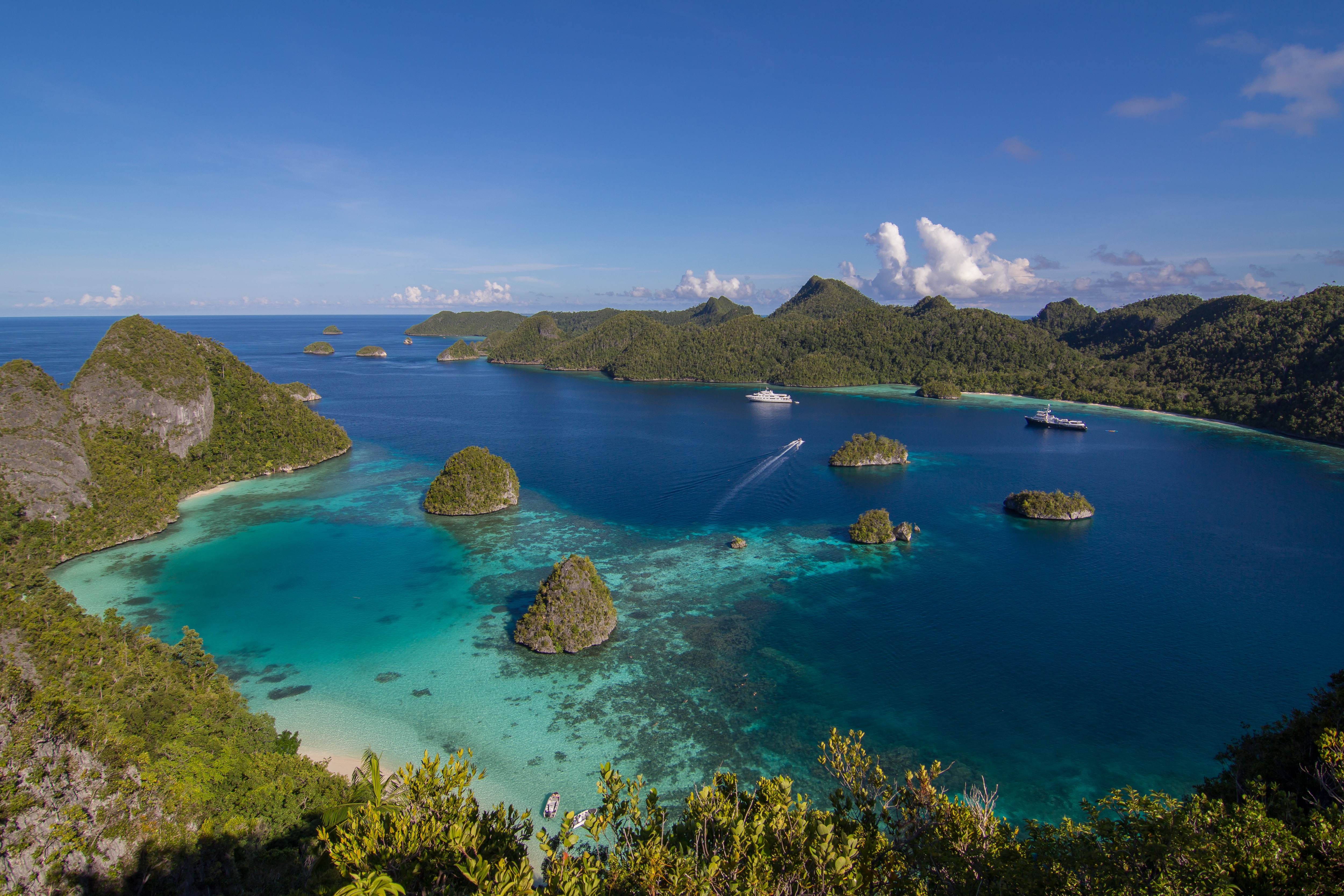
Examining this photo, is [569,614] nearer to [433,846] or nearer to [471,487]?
[433,846]

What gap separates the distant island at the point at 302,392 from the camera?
131625mm

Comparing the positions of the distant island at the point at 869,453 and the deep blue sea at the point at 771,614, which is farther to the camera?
the distant island at the point at 869,453

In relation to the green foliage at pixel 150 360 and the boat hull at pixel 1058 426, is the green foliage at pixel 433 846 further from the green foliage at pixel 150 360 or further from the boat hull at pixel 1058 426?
the boat hull at pixel 1058 426

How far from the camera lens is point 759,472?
294 ft

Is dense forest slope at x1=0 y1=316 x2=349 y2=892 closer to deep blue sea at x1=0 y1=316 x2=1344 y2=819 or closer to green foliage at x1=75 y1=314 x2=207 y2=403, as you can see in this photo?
deep blue sea at x1=0 y1=316 x2=1344 y2=819

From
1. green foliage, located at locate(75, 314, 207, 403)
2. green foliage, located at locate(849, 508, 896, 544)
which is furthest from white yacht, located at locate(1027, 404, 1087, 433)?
green foliage, located at locate(75, 314, 207, 403)

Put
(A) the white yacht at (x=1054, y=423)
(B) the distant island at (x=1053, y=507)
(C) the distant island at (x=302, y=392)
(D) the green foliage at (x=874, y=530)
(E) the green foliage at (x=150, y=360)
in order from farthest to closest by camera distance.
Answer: (C) the distant island at (x=302, y=392) < (A) the white yacht at (x=1054, y=423) < (E) the green foliage at (x=150, y=360) < (B) the distant island at (x=1053, y=507) < (D) the green foliage at (x=874, y=530)

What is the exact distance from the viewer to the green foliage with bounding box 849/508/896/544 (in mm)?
61375

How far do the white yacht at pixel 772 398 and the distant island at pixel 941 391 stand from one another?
4361 cm

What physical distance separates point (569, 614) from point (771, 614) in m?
16.0

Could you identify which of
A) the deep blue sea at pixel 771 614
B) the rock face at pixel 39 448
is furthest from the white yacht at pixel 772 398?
the rock face at pixel 39 448

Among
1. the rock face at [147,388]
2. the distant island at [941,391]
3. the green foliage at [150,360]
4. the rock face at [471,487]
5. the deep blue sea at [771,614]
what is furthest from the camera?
the distant island at [941,391]

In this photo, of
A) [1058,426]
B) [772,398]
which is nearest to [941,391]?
[1058,426]

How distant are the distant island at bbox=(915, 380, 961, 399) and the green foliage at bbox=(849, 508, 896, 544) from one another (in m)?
127
